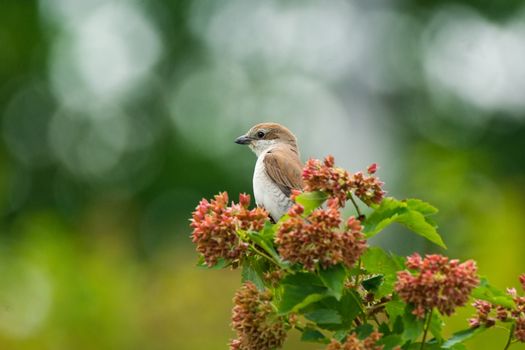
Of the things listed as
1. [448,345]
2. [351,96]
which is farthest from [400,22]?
[448,345]

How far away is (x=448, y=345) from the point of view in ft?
12.2

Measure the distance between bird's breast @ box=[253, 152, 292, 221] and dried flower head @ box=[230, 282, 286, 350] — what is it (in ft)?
8.93

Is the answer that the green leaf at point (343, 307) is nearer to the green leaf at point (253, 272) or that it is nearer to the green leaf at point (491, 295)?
the green leaf at point (253, 272)

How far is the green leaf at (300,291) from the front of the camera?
366 centimetres

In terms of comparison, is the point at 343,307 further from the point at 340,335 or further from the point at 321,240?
the point at 321,240

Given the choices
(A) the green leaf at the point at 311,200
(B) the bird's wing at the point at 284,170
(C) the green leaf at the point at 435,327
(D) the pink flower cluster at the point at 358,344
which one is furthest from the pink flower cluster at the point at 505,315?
(B) the bird's wing at the point at 284,170

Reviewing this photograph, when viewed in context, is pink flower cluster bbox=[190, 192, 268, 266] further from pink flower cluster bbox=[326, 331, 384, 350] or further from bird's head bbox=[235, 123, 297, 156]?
bird's head bbox=[235, 123, 297, 156]

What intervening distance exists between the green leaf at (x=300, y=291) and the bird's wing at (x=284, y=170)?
2.97 metres

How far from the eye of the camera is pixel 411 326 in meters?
3.58

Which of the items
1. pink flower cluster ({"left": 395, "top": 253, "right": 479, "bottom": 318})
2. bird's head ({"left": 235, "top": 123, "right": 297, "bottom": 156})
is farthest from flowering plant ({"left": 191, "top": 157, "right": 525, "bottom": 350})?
bird's head ({"left": 235, "top": 123, "right": 297, "bottom": 156})

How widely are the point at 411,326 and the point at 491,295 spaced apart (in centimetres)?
36

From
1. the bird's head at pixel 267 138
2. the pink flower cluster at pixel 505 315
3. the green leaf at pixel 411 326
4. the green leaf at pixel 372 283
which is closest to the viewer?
the green leaf at pixel 411 326

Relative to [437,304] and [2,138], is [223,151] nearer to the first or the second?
Result: [2,138]

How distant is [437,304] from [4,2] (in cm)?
2942
